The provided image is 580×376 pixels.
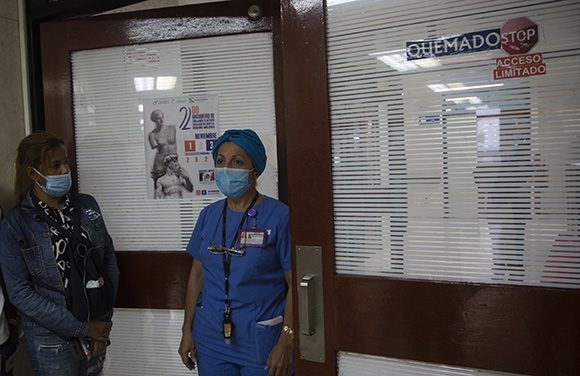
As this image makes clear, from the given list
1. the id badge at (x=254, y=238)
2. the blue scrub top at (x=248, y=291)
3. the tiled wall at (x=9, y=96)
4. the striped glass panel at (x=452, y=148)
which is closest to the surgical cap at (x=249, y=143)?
the blue scrub top at (x=248, y=291)

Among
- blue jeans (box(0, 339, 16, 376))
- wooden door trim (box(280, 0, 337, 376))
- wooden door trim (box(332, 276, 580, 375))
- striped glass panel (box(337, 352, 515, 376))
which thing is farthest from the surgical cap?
blue jeans (box(0, 339, 16, 376))

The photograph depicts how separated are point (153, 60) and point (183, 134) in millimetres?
391

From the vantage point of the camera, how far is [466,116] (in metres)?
1.24

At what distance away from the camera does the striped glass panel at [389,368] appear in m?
1.29

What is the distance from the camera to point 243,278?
1.87 metres

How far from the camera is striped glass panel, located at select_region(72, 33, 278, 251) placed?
2.24 metres

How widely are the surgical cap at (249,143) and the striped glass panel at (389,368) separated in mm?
888

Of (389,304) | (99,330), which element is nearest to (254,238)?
(389,304)

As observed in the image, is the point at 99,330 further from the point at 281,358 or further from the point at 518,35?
the point at 518,35

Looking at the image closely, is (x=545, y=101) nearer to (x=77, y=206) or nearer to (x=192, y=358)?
(x=192, y=358)

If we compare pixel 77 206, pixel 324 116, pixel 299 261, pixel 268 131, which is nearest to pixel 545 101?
pixel 324 116

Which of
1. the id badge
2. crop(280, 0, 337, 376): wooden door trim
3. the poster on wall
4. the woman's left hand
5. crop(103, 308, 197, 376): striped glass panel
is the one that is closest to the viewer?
crop(280, 0, 337, 376): wooden door trim

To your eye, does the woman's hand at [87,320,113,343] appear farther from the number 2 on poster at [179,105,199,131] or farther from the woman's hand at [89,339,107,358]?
the number 2 on poster at [179,105,199,131]

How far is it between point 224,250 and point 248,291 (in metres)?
0.19
